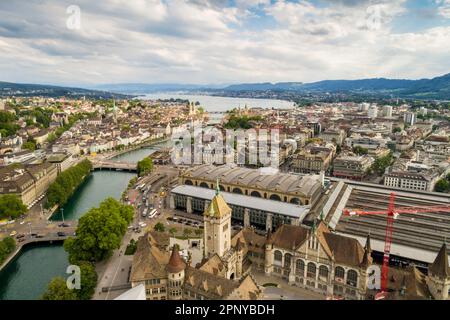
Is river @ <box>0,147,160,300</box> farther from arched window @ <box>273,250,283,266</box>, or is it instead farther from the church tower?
arched window @ <box>273,250,283,266</box>

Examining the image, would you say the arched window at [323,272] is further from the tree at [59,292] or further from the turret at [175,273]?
the tree at [59,292]

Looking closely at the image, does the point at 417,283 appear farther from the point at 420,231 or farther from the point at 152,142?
the point at 152,142

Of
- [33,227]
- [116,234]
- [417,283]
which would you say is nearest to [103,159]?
[33,227]

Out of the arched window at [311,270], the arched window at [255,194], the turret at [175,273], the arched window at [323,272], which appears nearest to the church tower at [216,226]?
Result: the turret at [175,273]

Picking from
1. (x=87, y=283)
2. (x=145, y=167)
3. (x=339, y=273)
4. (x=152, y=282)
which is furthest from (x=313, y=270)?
(x=145, y=167)

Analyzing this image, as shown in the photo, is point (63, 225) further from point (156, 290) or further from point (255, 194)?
point (255, 194)
